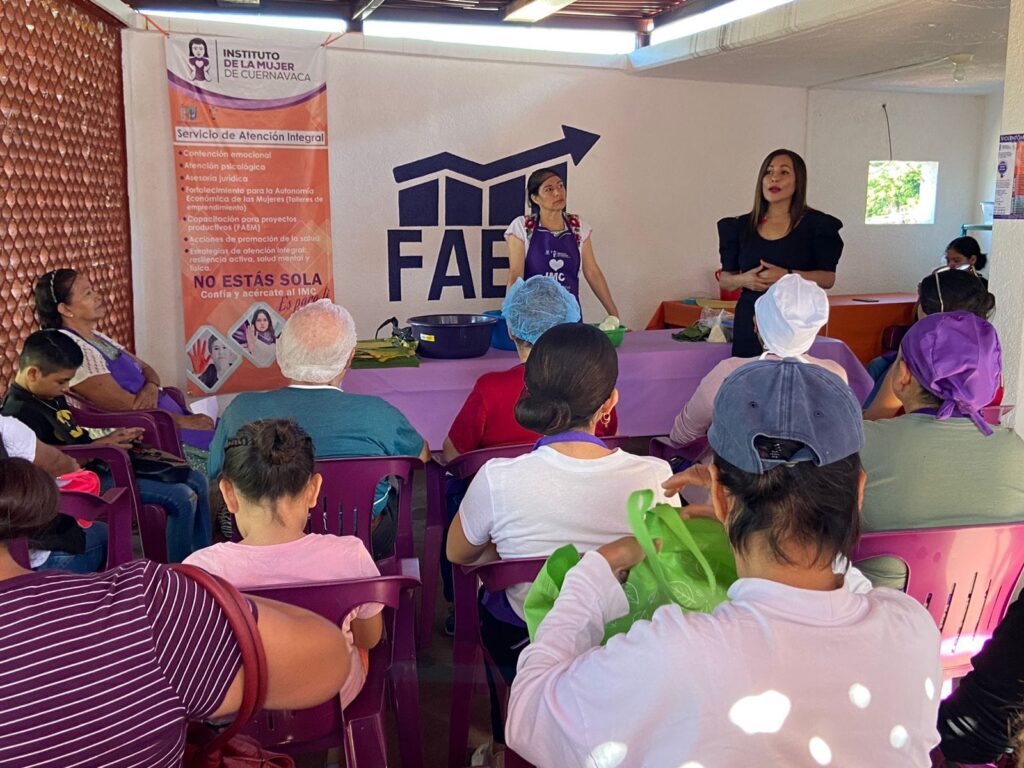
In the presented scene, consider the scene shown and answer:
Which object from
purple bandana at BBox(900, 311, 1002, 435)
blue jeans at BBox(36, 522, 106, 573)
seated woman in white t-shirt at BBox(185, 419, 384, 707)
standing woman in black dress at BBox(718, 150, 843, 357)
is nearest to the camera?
seated woman in white t-shirt at BBox(185, 419, 384, 707)

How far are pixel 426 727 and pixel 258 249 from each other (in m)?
3.71

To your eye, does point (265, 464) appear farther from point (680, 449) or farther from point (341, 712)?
point (680, 449)

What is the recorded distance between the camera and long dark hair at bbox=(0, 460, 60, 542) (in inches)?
43.6

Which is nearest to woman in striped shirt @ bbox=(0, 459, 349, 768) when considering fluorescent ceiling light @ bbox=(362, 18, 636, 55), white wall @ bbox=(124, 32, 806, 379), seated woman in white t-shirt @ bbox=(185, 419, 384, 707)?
seated woman in white t-shirt @ bbox=(185, 419, 384, 707)

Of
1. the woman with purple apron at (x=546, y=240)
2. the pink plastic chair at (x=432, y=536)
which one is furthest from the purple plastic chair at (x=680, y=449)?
the woman with purple apron at (x=546, y=240)

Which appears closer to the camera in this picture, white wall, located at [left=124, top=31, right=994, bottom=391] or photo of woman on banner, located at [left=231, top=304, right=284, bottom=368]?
white wall, located at [left=124, top=31, right=994, bottom=391]

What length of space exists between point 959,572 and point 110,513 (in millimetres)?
1951

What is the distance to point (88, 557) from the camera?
2.39m

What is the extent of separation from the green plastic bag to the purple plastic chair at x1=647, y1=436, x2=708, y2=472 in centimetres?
151

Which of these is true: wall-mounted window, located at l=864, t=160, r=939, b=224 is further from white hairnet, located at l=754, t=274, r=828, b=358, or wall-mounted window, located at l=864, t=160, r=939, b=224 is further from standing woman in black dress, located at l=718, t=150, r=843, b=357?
white hairnet, located at l=754, t=274, r=828, b=358

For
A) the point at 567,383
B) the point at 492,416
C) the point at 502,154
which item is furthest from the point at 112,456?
the point at 502,154

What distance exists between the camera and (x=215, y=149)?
515 cm

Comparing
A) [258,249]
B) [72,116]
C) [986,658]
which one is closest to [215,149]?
[258,249]

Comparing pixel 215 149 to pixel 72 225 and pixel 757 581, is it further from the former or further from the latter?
pixel 757 581
